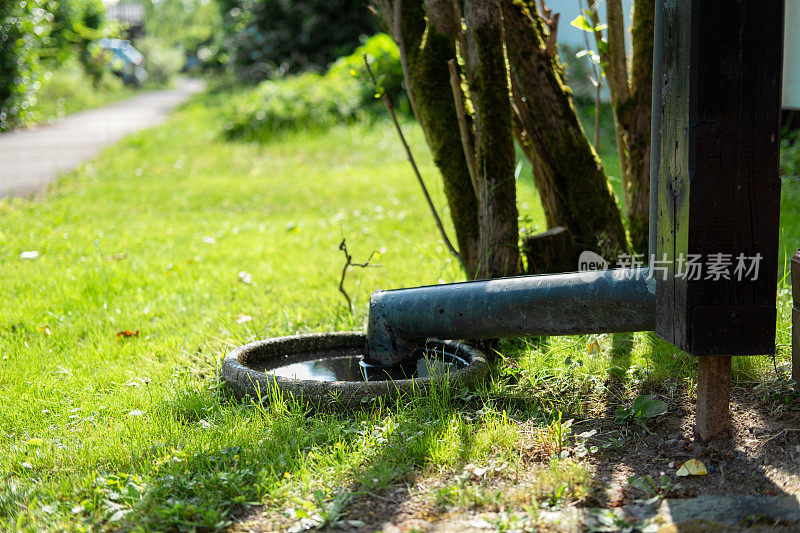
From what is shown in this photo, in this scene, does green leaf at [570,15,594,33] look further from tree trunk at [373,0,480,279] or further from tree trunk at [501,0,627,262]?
tree trunk at [373,0,480,279]

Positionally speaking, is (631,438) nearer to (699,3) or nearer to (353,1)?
(699,3)

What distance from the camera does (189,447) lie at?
261cm

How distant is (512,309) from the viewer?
2.87 metres

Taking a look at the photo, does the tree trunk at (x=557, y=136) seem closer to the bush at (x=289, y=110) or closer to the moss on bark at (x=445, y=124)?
the moss on bark at (x=445, y=124)

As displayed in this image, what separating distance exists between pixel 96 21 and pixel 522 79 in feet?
82.6

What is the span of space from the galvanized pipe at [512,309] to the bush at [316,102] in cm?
900

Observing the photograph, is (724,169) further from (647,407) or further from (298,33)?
(298,33)

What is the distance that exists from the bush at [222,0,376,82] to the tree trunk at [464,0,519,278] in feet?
53.2

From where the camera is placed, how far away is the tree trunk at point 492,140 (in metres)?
3.42

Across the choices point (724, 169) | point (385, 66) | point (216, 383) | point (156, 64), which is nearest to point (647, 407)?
point (724, 169)

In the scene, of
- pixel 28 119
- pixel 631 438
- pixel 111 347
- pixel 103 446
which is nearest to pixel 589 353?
pixel 631 438

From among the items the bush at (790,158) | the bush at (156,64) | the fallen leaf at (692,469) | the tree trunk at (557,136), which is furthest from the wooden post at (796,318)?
the bush at (156,64)

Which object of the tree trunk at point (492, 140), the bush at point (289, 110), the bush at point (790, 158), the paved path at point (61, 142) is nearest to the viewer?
the tree trunk at point (492, 140)

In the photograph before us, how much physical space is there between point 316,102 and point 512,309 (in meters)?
10.7
